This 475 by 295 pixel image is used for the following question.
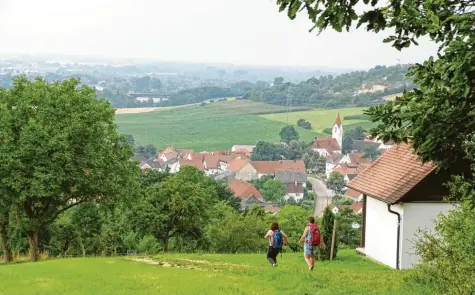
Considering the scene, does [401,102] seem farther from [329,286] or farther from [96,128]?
[96,128]

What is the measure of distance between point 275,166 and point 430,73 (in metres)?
144

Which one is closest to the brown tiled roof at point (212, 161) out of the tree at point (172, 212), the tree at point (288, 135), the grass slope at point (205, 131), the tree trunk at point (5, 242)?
the grass slope at point (205, 131)

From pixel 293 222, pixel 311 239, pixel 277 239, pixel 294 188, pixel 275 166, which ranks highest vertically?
pixel 311 239

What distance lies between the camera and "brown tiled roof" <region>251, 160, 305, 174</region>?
483 ft

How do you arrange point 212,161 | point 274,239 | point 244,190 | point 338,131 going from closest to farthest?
point 274,239 < point 244,190 < point 212,161 < point 338,131

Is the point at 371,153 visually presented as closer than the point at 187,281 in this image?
No

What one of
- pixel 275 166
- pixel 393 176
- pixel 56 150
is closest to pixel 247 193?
pixel 275 166

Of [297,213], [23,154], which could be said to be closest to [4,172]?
[23,154]

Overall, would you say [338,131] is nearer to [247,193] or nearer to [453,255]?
[247,193]

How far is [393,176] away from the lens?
78.0 ft

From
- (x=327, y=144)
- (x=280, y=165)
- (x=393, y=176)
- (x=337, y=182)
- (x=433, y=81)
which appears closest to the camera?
(x=433, y=81)

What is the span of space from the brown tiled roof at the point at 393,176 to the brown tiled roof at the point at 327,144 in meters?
140

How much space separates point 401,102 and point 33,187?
1906cm

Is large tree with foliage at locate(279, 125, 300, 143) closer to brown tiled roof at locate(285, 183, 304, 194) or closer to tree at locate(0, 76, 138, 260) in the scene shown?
brown tiled roof at locate(285, 183, 304, 194)
